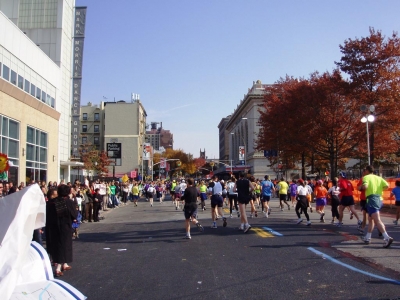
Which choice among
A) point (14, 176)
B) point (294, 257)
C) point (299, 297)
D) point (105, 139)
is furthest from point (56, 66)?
point (105, 139)

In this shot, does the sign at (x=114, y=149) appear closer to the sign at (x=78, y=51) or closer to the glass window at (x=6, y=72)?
the sign at (x=78, y=51)

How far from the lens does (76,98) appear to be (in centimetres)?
4019

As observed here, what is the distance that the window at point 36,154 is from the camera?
2812 cm

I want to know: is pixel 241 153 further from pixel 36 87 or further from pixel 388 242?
pixel 388 242

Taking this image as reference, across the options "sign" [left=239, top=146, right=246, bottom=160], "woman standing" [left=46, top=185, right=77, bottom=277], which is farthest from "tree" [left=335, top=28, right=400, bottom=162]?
"sign" [left=239, top=146, right=246, bottom=160]

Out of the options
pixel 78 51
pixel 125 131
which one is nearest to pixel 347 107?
pixel 78 51

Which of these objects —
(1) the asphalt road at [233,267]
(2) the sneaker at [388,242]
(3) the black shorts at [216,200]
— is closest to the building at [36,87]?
(3) the black shorts at [216,200]

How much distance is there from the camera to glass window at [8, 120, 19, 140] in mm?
25062

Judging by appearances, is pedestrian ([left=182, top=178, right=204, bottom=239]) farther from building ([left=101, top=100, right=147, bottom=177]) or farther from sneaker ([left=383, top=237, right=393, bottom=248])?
building ([left=101, top=100, right=147, bottom=177])

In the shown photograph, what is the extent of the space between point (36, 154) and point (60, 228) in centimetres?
2367

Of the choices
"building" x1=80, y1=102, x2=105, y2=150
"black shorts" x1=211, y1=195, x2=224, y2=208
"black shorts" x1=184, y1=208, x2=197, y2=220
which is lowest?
"black shorts" x1=184, y1=208, x2=197, y2=220

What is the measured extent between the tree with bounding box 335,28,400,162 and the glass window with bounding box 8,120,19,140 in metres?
22.6

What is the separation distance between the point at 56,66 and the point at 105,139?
4880cm

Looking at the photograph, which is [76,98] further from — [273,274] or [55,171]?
[273,274]
